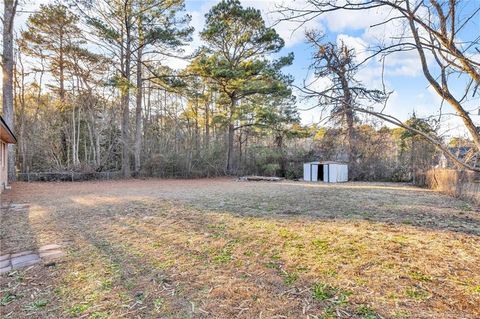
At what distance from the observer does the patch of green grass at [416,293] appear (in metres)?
2.20

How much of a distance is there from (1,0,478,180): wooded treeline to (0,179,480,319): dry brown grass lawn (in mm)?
8480

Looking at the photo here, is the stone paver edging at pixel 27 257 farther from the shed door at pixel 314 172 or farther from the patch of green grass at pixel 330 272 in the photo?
the shed door at pixel 314 172

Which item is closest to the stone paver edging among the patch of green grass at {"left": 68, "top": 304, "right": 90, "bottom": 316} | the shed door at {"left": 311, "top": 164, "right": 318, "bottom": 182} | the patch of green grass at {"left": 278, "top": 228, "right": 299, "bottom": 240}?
the patch of green grass at {"left": 68, "top": 304, "right": 90, "bottom": 316}

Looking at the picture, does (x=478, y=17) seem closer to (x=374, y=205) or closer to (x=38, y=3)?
(x=374, y=205)

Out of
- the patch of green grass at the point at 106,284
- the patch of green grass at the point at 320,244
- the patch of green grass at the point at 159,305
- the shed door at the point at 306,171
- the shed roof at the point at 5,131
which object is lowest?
the patch of green grass at the point at 159,305

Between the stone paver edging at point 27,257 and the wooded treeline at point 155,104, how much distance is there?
34.6 feet

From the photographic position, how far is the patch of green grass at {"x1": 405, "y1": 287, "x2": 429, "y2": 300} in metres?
2.20

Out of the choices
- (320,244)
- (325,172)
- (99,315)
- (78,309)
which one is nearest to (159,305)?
(99,315)

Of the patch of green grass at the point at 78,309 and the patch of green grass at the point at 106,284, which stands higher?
the patch of green grass at the point at 106,284

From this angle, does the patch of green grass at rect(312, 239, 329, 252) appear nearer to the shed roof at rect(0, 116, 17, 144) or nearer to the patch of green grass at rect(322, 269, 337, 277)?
the patch of green grass at rect(322, 269, 337, 277)

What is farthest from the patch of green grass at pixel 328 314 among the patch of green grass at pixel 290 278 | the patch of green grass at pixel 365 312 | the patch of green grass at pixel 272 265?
the patch of green grass at pixel 272 265

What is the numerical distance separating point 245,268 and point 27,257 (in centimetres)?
244

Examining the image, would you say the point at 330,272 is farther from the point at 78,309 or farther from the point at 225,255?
the point at 78,309

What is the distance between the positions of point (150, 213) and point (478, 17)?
5263 mm
